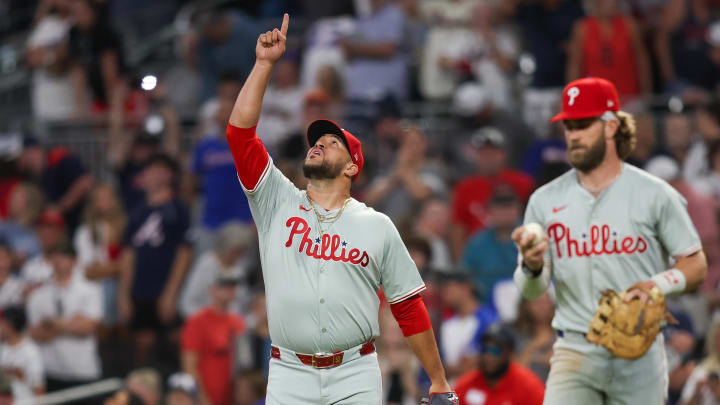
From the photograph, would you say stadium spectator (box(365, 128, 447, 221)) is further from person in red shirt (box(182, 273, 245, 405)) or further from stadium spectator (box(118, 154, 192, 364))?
stadium spectator (box(118, 154, 192, 364))

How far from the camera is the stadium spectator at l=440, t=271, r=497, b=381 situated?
9664 mm

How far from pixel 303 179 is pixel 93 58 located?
174 inches

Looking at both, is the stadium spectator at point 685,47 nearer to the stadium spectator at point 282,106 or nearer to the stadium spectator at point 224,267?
the stadium spectator at point 282,106

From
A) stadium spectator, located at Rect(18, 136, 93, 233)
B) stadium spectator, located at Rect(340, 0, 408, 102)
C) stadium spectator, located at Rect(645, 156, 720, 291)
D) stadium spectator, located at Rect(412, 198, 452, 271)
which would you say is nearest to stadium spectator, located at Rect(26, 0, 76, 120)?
stadium spectator, located at Rect(18, 136, 93, 233)

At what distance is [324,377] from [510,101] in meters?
6.85

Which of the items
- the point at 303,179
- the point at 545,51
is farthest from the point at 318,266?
the point at 545,51

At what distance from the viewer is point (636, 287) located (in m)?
6.39

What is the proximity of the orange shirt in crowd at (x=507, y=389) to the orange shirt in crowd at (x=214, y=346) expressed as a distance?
7.98 ft

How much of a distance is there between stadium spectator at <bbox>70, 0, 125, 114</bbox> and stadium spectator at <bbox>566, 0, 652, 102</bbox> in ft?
17.0

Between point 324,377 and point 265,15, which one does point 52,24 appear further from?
point 324,377

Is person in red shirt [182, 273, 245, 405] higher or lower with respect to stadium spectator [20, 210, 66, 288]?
lower

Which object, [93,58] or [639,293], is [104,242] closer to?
[93,58]

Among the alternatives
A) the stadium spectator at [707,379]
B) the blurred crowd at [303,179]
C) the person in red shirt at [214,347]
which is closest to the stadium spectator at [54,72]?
the blurred crowd at [303,179]

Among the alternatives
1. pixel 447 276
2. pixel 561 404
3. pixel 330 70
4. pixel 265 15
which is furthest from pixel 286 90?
pixel 561 404
